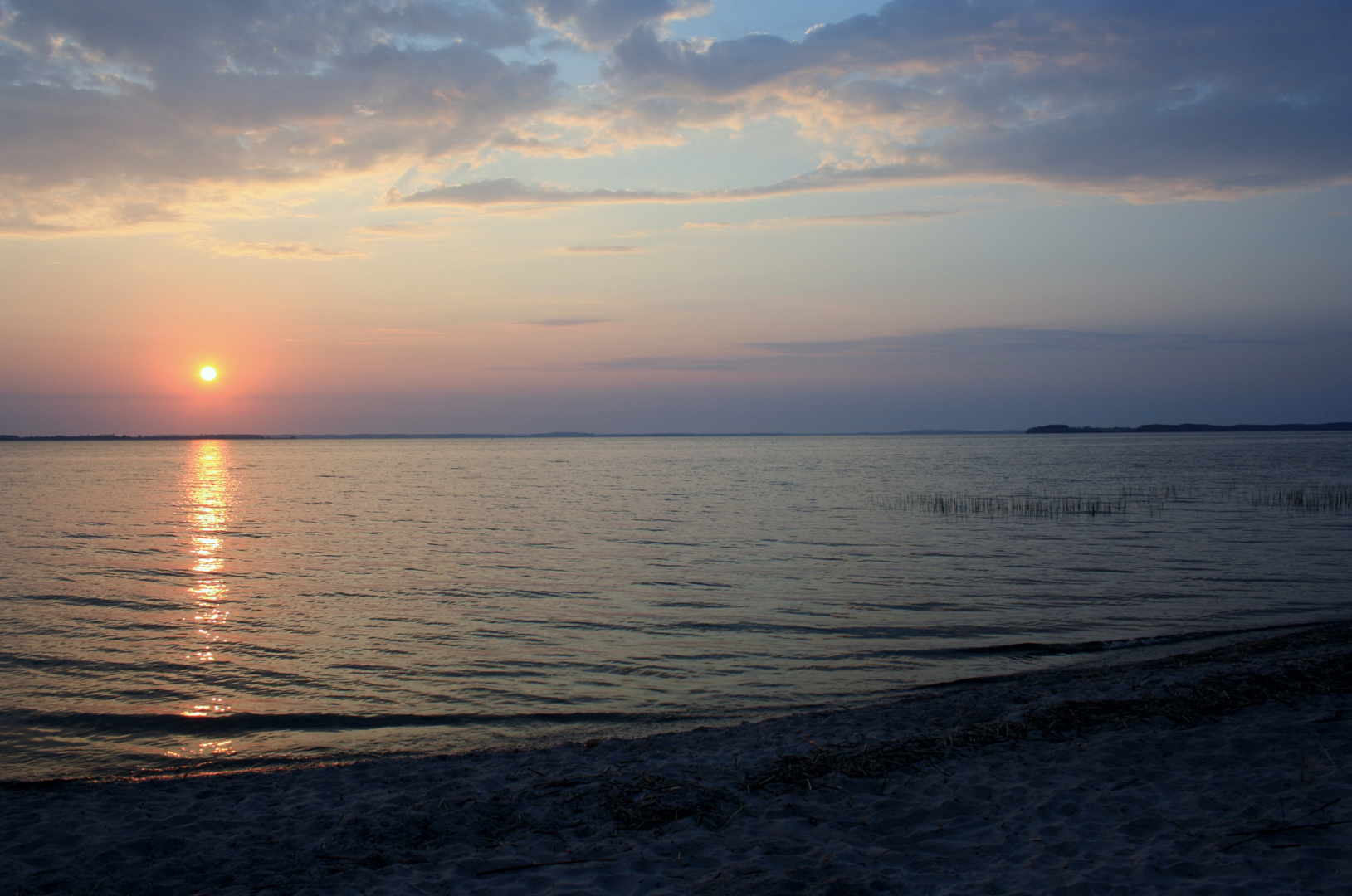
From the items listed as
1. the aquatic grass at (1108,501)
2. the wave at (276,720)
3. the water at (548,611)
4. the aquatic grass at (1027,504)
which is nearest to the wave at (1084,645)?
the water at (548,611)

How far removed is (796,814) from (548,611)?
12696 millimetres

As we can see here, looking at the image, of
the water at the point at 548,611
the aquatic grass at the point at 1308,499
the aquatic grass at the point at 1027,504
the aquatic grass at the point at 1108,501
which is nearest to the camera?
the water at the point at 548,611

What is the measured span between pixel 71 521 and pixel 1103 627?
45931 millimetres

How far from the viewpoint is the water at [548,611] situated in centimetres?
1221

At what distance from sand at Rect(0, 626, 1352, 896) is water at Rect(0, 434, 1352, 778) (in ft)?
7.40

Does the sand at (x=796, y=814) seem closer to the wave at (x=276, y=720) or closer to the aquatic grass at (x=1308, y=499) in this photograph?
the wave at (x=276, y=720)

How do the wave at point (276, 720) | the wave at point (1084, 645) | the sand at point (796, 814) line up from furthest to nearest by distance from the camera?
the wave at point (1084, 645)
the wave at point (276, 720)
the sand at point (796, 814)

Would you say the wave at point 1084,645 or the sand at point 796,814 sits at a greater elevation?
the sand at point 796,814

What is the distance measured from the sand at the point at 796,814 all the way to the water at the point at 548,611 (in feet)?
7.40

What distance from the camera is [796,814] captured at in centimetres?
750

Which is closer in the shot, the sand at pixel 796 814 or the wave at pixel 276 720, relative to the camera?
the sand at pixel 796 814

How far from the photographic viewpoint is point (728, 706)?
41.3 ft

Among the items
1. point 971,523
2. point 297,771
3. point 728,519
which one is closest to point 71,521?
point 728,519

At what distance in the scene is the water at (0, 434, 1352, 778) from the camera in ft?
40.1
